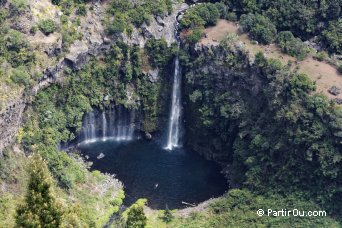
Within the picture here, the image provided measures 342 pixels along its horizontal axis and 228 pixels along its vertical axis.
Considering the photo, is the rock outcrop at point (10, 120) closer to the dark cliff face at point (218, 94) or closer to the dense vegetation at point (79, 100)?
the dense vegetation at point (79, 100)

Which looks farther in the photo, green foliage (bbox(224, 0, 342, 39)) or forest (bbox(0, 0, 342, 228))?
green foliage (bbox(224, 0, 342, 39))

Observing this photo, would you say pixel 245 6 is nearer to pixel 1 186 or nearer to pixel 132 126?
pixel 132 126

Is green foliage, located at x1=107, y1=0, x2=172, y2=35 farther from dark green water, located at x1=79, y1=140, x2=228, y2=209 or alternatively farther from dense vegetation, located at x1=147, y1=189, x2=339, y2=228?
dense vegetation, located at x1=147, y1=189, x2=339, y2=228

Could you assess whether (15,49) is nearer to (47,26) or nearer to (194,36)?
(47,26)

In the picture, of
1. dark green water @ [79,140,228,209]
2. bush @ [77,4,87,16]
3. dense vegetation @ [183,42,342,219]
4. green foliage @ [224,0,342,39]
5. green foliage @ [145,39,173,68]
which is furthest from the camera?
green foliage @ [145,39,173,68]

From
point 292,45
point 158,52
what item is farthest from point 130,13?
point 292,45

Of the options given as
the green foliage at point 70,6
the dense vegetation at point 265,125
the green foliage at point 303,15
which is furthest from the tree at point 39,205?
the green foliage at point 303,15

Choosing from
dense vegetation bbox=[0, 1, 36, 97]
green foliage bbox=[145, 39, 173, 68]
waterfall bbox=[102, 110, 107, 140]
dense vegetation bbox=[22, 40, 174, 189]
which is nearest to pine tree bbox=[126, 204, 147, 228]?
dense vegetation bbox=[22, 40, 174, 189]
